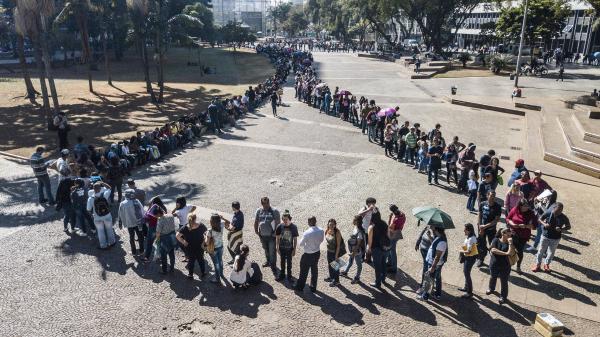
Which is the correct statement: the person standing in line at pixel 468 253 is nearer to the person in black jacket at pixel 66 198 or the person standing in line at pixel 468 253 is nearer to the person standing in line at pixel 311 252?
the person standing in line at pixel 311 252

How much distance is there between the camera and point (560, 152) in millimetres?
17359

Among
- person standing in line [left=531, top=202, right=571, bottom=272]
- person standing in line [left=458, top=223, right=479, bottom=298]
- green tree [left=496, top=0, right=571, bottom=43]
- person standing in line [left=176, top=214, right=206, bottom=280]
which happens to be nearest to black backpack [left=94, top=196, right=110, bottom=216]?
person standing in line [left=176, top=214, right=206, bottom=280]

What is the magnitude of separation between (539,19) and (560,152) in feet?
101

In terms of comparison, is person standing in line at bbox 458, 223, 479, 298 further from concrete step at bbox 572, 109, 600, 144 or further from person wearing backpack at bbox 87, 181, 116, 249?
concrete step at bbox 572, 109, 600, 144

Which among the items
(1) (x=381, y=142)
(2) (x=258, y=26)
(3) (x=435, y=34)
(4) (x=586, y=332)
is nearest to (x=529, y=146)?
(1) (x=381, y=142)

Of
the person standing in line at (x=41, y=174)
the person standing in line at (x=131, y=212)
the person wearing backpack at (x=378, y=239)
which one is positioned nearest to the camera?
the person wearing backpack at (x=378, y=239)

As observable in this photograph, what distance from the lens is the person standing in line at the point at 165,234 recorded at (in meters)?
8.58

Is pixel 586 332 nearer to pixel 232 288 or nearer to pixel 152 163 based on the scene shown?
pixel 232 288

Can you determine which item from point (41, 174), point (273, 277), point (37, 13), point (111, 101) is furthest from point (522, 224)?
point (111, 101)

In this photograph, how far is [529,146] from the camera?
19.0m

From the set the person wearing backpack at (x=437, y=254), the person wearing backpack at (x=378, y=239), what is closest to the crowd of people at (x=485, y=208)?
the person wearing backpack at (x=437, y=254)

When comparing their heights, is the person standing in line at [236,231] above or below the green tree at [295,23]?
below

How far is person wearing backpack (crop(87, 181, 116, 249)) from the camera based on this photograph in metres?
9.62

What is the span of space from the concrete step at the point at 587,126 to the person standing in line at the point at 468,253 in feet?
43.7
